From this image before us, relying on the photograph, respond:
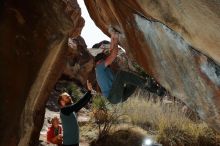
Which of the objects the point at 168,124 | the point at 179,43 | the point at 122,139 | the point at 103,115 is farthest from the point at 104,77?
the point at 103,115

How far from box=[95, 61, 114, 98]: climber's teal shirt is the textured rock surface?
799 millimetres

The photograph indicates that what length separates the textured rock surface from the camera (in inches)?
251

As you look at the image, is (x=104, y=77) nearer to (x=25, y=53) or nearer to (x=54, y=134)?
A: (x=25, y=53)

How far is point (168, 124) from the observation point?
12953mm

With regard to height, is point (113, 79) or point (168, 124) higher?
point (113, 79)

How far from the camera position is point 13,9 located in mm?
6738

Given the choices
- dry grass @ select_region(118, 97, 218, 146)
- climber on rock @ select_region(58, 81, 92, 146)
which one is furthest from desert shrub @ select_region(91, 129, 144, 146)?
climber on rock @ select_region(58, 81, 92, 146)

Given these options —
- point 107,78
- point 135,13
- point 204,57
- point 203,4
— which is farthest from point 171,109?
point 203,4

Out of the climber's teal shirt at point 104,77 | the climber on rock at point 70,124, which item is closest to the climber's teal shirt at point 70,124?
the climber on rock at point 70,124

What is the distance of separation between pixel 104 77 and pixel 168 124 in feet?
18.4

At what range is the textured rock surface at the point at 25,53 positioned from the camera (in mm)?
6363

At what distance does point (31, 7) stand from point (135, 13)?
5.14 ft

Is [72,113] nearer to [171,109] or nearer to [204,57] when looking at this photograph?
[204,57]

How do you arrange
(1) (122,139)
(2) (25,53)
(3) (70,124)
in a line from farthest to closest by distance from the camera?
(1) (122,139) → (3) (70,124) → (2) (25,53)
